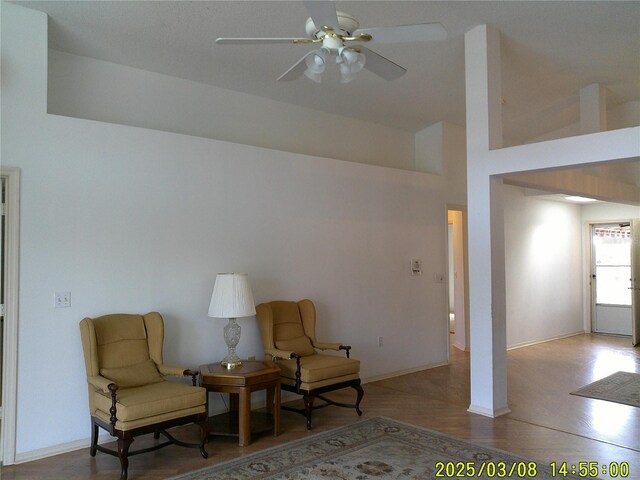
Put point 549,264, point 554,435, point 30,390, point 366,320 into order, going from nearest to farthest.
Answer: point 30,390
point 554,435
point 366,320
point 549,264

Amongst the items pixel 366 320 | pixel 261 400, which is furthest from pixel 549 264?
pixel 261 400

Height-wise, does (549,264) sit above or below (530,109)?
below

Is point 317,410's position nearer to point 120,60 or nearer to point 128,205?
point 128,205

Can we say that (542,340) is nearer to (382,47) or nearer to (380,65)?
(382,47)

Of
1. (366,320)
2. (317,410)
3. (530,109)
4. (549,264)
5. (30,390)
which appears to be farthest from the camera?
(549,264)

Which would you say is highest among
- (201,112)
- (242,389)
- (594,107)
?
(594,107)

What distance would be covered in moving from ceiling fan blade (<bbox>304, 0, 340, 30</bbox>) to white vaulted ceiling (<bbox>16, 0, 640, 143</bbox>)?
1564mm

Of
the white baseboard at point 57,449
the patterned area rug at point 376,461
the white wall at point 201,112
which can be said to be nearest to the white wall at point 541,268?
the white wall at point 201,112

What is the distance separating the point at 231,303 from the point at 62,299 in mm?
1268

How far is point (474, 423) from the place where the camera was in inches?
173

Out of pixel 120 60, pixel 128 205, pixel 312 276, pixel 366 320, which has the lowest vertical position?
pixel 366 320

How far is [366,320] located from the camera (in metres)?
5.95

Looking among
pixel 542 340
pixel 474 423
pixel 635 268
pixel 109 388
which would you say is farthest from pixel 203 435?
pixel 635 268

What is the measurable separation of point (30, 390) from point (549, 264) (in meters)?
8.13
